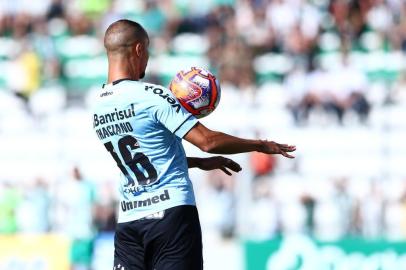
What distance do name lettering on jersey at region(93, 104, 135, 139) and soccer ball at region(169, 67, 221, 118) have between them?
2.08 feet

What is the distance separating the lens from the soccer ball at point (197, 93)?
6504mm

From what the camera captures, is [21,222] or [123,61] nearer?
[123,61]

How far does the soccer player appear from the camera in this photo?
5.89 metres

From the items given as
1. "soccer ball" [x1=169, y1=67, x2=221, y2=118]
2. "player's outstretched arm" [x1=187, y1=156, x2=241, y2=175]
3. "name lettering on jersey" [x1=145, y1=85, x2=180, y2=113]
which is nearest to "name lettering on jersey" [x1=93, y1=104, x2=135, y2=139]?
"name lettering on jersey" [x1=145, y1=85, x2=180, y2=113]

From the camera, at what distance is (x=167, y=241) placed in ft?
19.4

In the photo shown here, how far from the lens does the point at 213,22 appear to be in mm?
19547

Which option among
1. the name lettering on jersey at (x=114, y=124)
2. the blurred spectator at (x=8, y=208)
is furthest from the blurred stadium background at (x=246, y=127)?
the name lettering on jersey at (x=114, y=124)

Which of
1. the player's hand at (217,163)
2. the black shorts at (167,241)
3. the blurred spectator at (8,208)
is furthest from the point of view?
the blurred spectator at (8,208)

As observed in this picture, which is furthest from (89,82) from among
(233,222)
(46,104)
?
(233,222)

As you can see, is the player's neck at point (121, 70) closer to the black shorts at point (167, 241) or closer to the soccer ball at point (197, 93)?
the soccer ball at point (197, 93)

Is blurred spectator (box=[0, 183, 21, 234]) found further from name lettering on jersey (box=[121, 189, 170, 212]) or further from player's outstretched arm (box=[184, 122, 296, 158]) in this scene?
player's outstretched arm (box=[184, 122, 296, 158])

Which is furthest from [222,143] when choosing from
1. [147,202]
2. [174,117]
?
[147,202]

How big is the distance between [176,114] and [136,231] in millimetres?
720

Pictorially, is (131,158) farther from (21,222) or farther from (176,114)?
(21,222)
